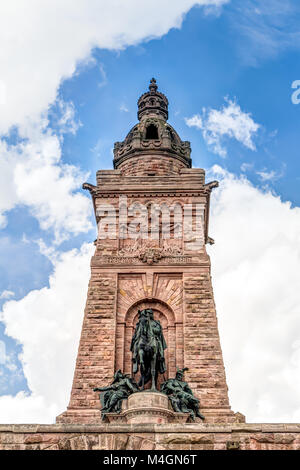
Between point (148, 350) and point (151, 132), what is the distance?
15584 mm

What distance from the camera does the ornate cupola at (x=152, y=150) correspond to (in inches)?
1135

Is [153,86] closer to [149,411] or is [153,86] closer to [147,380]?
[147,380]

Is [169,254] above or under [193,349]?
above

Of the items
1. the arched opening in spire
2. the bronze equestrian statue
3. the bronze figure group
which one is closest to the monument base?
the bronze figure group

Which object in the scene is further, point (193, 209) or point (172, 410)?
point (193, 209)

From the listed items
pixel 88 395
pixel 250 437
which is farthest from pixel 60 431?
→ pixel 88 395

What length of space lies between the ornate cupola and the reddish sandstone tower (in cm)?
6

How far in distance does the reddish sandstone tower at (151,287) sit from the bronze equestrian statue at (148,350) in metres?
1.47

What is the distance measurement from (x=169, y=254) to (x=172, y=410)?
25.0 ft

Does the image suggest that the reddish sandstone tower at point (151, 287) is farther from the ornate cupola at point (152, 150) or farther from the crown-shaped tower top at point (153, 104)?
the crown-shaped tower top at point (153, 104)

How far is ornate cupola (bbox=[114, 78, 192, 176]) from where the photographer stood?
1135 inches

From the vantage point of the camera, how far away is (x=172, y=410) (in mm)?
18844

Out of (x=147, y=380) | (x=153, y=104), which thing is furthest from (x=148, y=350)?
(x=153, y=104)
